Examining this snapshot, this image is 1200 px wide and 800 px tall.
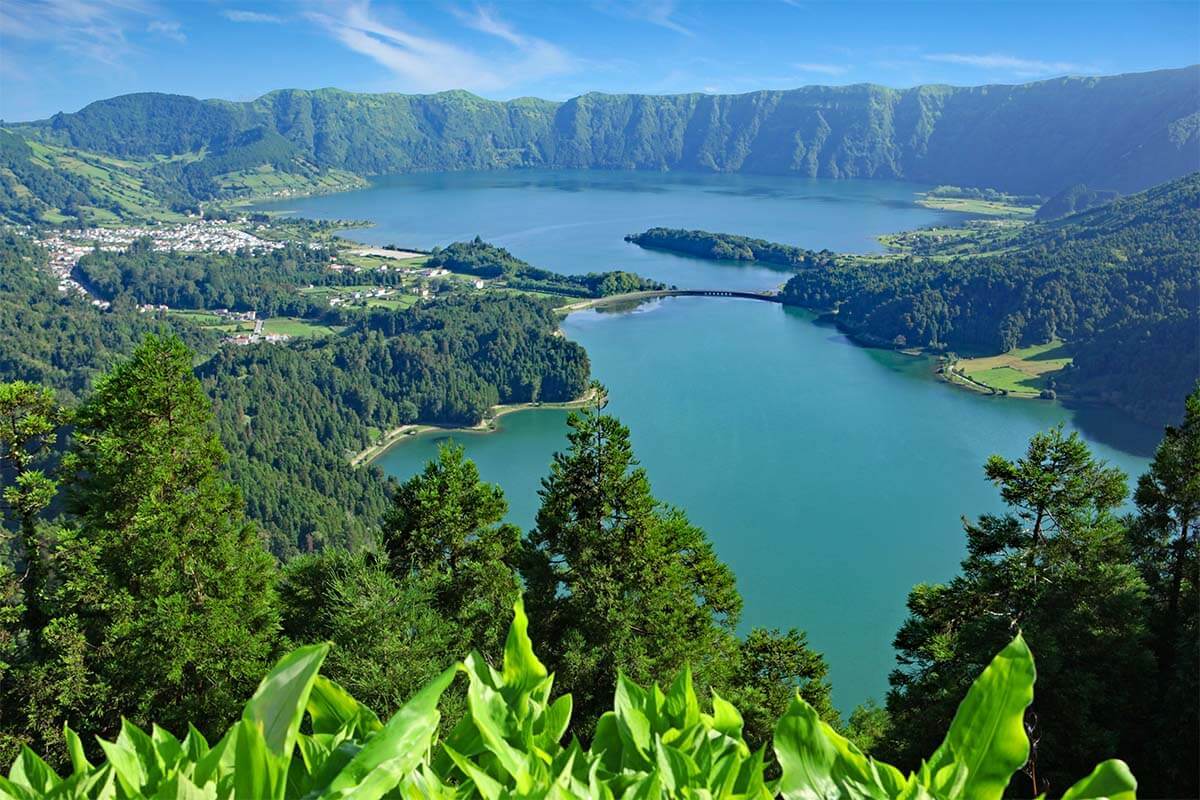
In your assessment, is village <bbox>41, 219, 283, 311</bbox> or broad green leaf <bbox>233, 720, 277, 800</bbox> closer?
broad green leaf <bbox>233, 720, 277, 800</bbox>

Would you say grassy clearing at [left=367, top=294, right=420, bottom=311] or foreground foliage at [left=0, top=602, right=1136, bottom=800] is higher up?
foreground foliage at [left=0, top=602, right=1136, bottom=800]

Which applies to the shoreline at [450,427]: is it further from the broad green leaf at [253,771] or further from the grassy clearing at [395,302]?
the broad green leaf at [253,771]

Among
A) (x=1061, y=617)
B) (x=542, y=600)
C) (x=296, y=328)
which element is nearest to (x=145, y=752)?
(x=542, y=600)

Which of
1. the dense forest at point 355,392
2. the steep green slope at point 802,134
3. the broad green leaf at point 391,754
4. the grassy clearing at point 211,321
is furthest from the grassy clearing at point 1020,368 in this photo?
the steep green slope at point 802,134

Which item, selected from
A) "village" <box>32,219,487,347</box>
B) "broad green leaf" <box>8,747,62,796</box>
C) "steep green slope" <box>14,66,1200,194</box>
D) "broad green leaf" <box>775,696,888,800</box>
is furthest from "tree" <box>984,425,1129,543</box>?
"steep green slope" <box>14,66,1200,194</box>

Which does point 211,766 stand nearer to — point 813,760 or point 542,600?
point 813,760

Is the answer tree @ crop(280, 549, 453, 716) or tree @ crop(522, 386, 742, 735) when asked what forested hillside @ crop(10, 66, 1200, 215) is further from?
tree @ crop(280, 549, 453, 716)
